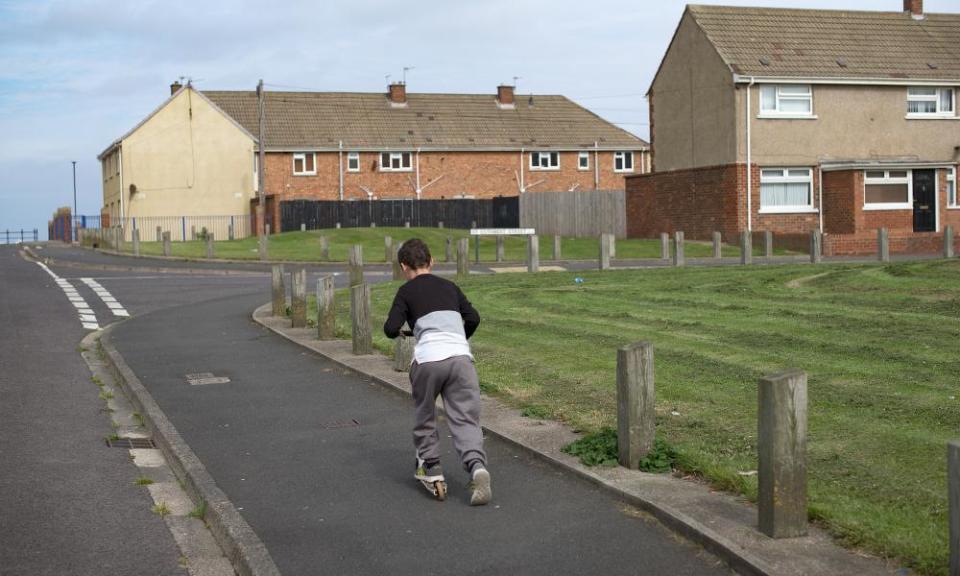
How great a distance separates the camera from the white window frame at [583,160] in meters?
67.8

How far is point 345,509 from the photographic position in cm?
703

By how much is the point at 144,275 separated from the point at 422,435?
84.7 feet

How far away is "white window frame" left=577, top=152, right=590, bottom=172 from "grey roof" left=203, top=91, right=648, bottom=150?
1.78 feet

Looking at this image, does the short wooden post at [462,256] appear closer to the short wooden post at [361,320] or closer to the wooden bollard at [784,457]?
the short wooden post at [361,320]

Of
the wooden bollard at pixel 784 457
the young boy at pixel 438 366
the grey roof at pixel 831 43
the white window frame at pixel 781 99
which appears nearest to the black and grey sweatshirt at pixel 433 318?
the young boy at pixel 438 366

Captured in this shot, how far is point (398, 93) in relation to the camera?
68.4 meters

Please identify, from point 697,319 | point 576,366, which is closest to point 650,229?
A: point 697,319

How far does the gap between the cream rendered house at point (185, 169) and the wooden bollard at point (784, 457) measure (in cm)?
5720

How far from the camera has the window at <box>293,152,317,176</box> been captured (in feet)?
206

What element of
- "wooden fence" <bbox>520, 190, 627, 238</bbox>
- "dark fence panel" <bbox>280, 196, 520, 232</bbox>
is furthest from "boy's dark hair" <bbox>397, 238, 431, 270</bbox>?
"dark fence panel" <bbox>280, 196, 520, 232</bbox>

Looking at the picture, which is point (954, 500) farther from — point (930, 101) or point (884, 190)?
point (930, 101)

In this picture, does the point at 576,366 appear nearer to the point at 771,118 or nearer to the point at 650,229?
the point at 771,118

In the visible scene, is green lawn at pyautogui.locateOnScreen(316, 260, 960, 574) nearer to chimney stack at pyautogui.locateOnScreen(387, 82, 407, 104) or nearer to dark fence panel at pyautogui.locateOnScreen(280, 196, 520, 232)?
dark fence panel at pyautogui.locateOnScreen(280, 196, 520, 232)

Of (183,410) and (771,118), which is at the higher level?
(771,118)
